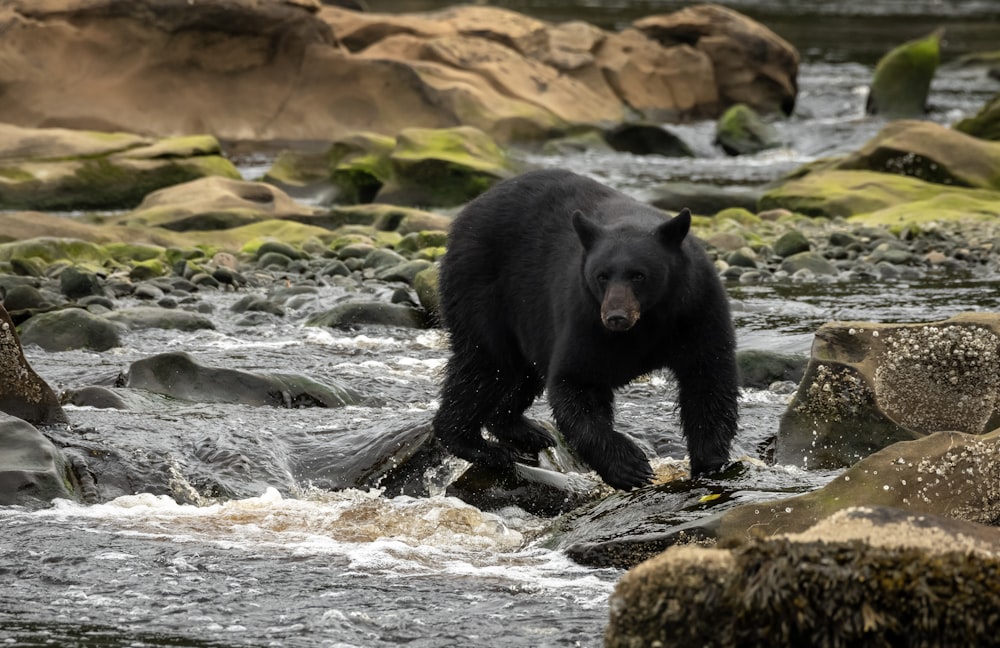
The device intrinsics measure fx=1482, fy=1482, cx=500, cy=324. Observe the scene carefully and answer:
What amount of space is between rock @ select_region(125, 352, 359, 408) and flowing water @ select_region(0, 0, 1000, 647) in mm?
205

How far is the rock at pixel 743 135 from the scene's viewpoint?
24.0 meters

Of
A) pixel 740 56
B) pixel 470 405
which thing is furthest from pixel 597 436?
pixel 740 56

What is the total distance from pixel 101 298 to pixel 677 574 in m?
8.55

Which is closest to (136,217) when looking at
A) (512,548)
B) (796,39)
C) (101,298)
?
(101,298)

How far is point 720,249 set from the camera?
14.3m

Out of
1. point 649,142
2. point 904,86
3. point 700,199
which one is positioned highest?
point 904,86

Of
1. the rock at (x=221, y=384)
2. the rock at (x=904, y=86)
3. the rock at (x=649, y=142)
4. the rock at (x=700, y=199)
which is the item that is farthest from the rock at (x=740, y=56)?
the rock at (x=221, y=384)

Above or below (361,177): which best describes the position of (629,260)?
above

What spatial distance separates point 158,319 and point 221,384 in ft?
8.39

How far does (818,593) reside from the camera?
11.9ft

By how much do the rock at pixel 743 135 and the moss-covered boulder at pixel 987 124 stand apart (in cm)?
378

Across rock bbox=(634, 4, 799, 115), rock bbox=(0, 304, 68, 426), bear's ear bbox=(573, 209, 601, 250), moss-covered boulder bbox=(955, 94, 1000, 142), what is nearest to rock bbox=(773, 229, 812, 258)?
moss-covered boulder bbox=(955, 94, 1000, 142)

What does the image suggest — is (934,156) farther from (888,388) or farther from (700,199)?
(888,388)

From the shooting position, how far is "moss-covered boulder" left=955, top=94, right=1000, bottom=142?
20.6 meters
